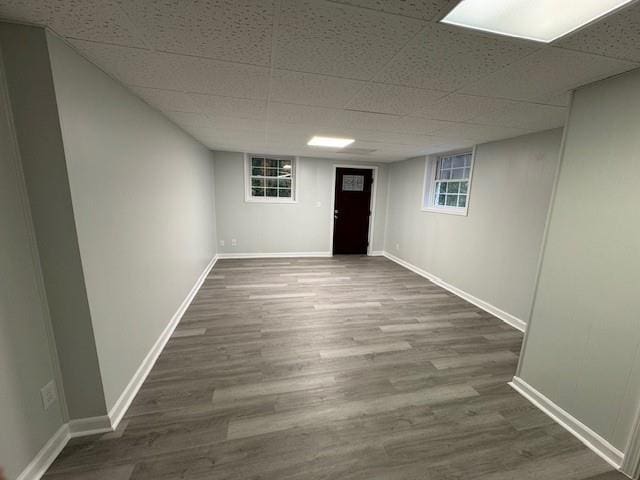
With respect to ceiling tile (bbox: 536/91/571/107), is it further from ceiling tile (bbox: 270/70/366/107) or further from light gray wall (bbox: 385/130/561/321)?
ceiling tile (bbox: 270/70/366/107)

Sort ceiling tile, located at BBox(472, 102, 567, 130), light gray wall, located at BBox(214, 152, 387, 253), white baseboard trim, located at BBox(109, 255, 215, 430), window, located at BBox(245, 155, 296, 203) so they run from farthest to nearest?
window, located at BBox(245, 155, 296, 203), light gray wall, located at BBox(214, 152, 387, 253), ceiling tile, located at BBox(472, 102, 567, 130), white baseboard trim, located at BBox(109, 255, 215, 430)

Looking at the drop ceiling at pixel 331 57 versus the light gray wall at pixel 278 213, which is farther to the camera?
the light gray wall at pixel 278 213

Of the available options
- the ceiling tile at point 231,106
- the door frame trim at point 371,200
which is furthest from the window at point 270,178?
the ceiling tile at point 231,106

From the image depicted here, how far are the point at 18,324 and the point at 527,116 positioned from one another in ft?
11.9

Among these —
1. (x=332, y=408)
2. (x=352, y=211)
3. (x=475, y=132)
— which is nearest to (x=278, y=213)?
(x=352, y=211)

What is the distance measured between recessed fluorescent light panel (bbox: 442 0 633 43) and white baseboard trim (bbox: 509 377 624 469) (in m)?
2.19

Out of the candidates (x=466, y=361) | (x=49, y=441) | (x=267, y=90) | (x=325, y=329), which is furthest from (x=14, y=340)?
(x=466, y=361)

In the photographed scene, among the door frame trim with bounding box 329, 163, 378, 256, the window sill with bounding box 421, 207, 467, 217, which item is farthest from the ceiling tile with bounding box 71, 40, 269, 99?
the door frame trim with bounding box 329, 163, 378, 256

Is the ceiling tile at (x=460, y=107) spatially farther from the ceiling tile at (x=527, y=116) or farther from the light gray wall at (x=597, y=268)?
the light gray wall at (x=597, y=268)

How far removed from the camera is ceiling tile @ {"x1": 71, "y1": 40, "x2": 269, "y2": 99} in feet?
4.47

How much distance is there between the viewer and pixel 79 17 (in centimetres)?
107

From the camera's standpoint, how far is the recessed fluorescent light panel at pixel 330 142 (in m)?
3.44

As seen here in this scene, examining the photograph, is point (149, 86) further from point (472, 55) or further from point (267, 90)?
point (472, 55)

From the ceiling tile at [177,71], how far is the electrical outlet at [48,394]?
68.9 inches
